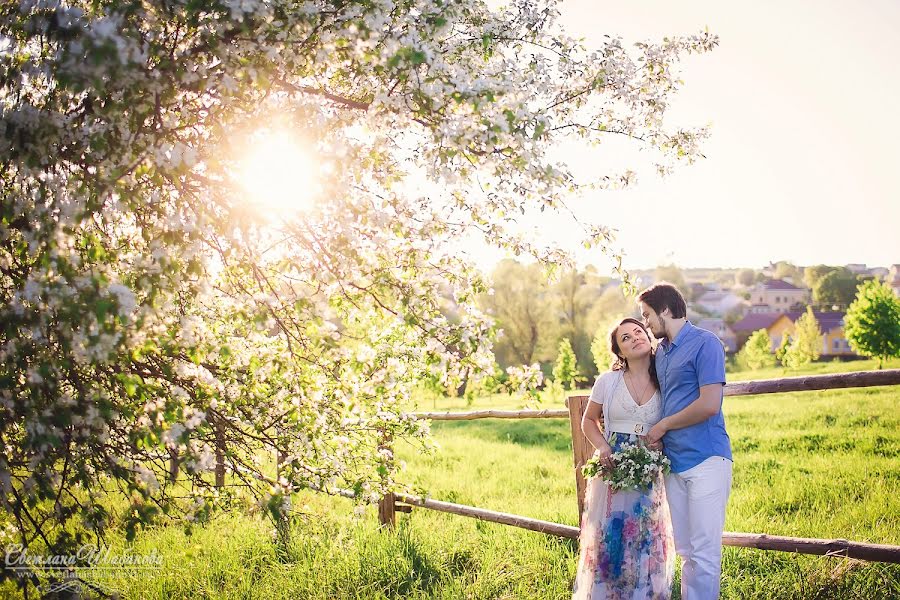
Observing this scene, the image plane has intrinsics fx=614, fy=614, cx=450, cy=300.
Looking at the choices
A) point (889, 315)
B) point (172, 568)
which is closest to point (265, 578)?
point (172, 568)

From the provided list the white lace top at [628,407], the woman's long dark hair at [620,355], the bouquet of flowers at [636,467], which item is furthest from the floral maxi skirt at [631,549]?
the woman's long dark hair at [620,355]

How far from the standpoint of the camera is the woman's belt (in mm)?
4266

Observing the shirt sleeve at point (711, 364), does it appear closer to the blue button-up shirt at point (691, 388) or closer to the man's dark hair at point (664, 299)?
the blue button-up shirt at point (691, 388)

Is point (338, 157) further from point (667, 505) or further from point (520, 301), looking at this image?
point (520, 301)

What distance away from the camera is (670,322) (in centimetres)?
418

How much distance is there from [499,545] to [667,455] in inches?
84.7

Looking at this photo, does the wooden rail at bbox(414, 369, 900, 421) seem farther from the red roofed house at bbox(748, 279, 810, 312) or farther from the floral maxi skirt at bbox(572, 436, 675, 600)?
the red roofed house at bbox(748, 279, 810, 312)

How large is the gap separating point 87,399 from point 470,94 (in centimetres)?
233

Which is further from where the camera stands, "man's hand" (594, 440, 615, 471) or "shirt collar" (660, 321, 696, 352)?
"man's hand" (594, 440, 615, 471)

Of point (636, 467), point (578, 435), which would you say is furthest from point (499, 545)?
point (636, 467)

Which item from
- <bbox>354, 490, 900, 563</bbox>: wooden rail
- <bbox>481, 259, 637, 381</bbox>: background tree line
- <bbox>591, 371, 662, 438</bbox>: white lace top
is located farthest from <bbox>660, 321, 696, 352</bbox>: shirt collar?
<bbox>481, 259, 637, 381</bbox>: background tree line

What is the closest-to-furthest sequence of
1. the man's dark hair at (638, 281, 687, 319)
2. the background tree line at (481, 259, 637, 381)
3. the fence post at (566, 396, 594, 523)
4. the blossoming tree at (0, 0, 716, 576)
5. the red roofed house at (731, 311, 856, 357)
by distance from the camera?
the blossoming tree at (0, 0, 716, 576) < the man's dark hair at (638, 281, 687, 319) < the fence post at (566, 396, 594, 523) < the background tree line at (481, 259, 637, 381) < the red roofed house at (731, 311, 856, 357)

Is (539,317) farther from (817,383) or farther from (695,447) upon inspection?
(695,447)

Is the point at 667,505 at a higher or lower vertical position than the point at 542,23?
lower
